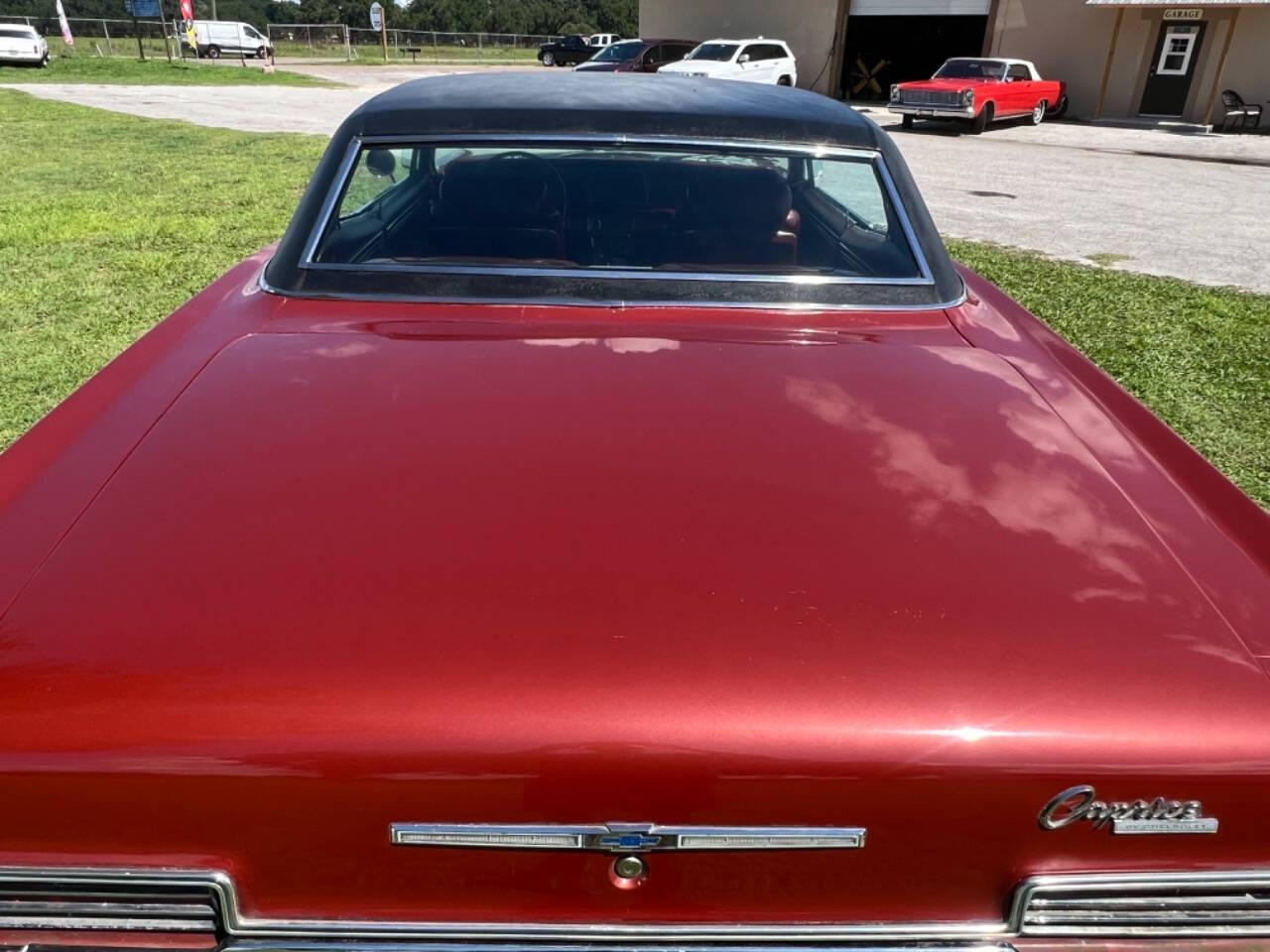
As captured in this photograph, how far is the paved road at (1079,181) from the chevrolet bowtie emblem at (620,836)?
724 cm

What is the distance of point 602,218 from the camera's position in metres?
2.46

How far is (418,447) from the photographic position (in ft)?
5.15

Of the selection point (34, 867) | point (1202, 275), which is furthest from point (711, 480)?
point (1202, 275)

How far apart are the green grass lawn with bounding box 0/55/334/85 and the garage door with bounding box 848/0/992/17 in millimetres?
14627

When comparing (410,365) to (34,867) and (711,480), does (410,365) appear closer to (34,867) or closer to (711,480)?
(711,480)

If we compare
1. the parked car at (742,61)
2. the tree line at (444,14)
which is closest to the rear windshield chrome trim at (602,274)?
the parked car at (742,61)

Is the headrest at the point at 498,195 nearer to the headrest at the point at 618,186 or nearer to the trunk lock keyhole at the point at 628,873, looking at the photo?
the headrest at the point at 618,186

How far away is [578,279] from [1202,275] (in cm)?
662

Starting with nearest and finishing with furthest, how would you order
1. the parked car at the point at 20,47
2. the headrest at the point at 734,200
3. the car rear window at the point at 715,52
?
the headrest at the point at 734,200 → the car rear window at the point at 715,52 → the parked car at the point at 20,47

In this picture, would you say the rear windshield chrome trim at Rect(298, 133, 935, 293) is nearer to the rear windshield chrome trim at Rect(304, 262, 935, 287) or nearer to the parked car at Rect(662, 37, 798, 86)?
the rear windshield chrome trim at Rect(304, 262, 935, 287)

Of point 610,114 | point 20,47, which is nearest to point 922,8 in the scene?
point 610,114

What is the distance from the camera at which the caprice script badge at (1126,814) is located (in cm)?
109

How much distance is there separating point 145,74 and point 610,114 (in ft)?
99.6

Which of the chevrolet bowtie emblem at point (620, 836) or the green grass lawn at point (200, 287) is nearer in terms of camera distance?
the chevrolet bowtie emblem at point (620, 836)
